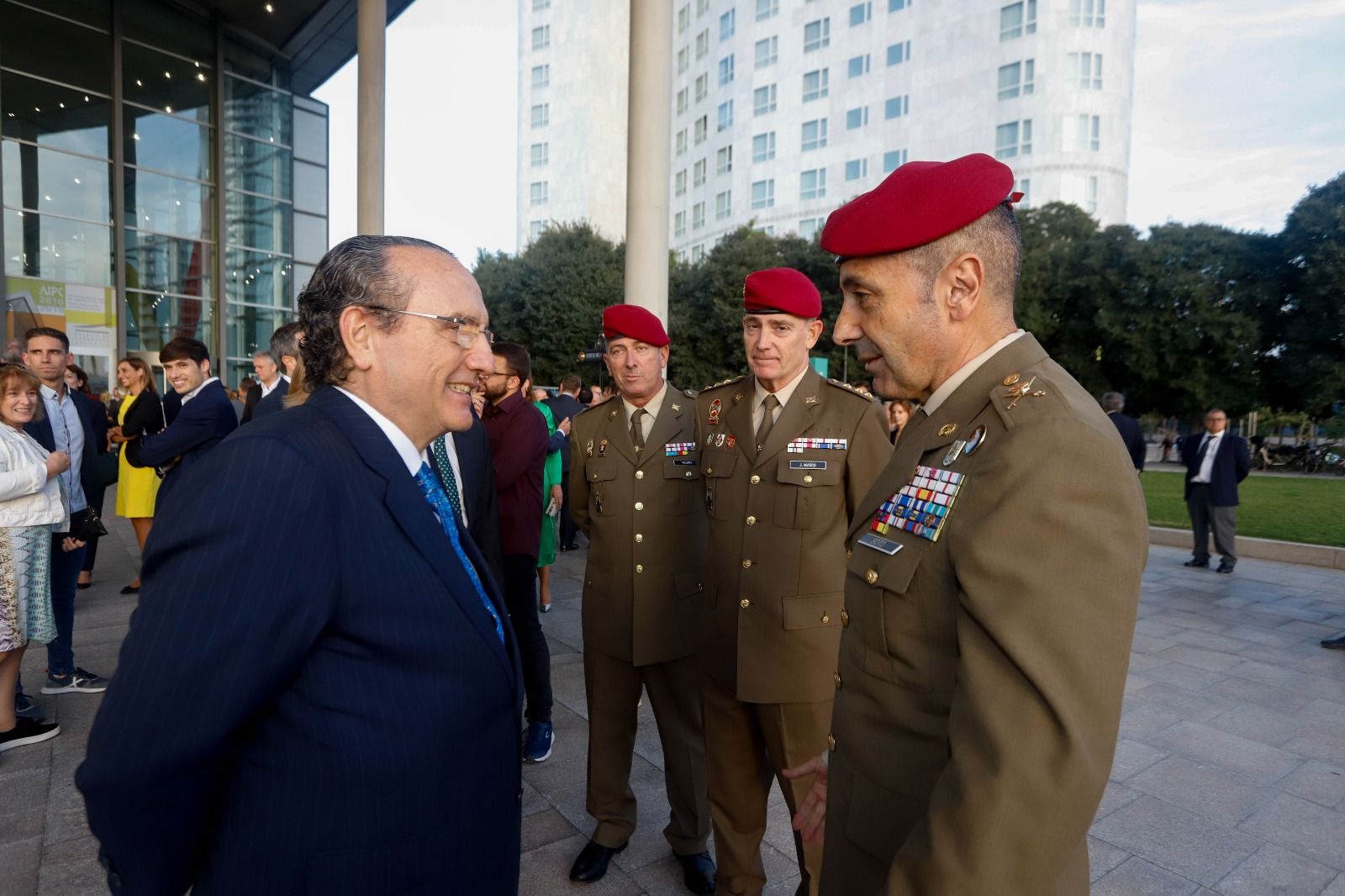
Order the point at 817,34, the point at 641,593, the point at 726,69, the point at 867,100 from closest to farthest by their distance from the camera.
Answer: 1. the point at 641,593
2. the point at 867,100
3. the point at 817,34
4. the point at 726,69

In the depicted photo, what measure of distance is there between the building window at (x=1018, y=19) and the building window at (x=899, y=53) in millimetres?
5047

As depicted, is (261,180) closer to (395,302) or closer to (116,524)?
(116,524)

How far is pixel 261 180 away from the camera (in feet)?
65.9

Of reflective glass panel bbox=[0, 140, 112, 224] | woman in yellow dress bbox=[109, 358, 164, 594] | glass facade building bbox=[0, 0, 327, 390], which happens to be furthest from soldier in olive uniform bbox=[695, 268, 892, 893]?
reflective glass panel bbox=[0, 140, 112, 224]

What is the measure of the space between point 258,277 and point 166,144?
3.56m

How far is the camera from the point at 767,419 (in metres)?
2.75

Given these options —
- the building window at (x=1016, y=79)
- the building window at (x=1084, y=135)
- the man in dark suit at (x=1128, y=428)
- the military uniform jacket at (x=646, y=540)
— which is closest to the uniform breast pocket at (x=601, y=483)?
the military uniform jacket at (x=646, y=540)

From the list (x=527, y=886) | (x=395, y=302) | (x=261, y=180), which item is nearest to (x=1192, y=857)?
(x=527, y=886)

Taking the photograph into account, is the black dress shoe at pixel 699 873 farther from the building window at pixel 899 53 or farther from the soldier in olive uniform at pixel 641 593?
the building window at pixel 899 53

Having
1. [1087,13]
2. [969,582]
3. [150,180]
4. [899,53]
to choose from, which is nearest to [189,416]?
[969,582]

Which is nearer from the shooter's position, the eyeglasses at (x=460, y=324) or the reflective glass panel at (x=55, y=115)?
the eyeglasses at (x=460, y=324)

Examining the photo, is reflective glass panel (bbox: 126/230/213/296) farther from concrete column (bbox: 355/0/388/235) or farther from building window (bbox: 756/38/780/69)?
building window (bbox: 756/38/780/69)

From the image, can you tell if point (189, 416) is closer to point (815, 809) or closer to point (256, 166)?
point (815, 809)

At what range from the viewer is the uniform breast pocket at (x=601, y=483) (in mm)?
3175
